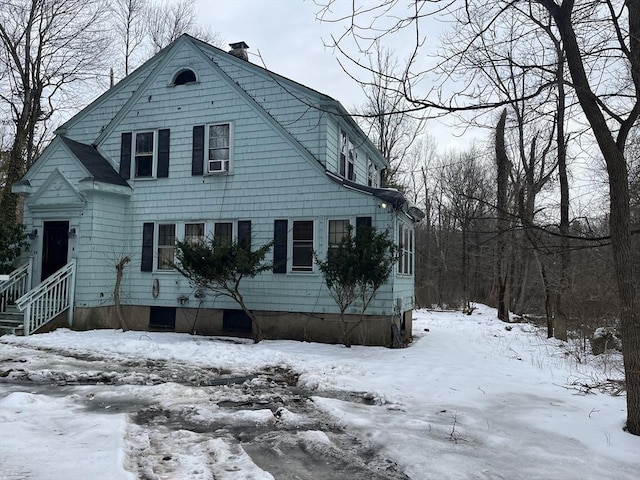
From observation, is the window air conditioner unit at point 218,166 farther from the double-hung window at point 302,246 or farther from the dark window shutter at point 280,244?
the double-hung window at point 302,246

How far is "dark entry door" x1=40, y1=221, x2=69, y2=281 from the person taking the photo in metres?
13.2

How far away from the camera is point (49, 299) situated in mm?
12219

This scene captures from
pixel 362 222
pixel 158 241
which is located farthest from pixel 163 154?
pixel 362 222

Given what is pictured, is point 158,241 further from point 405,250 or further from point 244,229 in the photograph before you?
point 405,250

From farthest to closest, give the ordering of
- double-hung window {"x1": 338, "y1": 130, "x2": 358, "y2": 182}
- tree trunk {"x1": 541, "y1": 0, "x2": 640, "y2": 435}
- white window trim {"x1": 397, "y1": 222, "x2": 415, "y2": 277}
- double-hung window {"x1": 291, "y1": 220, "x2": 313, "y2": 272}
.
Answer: double-hung window {"x1": 338, "y1": 130, "x2": 358, "y2": 182} < white window trim {"x1": 397, "y1": 222, "x2": 415, "y2": 277} < double-hung window {"x1": 291, "y1": 220, "x2": 313, "y2": 272} < tree trunk {"x1": 541, "y1": 0, "x2": 640, "y2": 435}

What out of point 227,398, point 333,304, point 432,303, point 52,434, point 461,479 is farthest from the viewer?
point 432,303

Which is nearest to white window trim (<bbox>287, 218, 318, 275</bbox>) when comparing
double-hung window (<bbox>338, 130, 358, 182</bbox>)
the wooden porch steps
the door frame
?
double-hung window (<bbox>338, 130, 358, 182</bbox>)

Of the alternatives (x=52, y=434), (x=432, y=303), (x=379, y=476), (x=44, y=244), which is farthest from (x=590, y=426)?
(x=432, y=303)

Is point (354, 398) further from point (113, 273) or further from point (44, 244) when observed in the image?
point (44, 244)

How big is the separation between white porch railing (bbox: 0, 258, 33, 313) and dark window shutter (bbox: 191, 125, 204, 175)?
5280 millimetres

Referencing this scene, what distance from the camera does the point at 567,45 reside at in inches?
208

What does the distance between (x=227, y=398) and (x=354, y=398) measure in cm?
177

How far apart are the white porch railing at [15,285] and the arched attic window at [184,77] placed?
6.60 m

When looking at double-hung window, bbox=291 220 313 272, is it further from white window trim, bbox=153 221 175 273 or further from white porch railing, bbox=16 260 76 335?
white porch railing, bbox=16 260 76 335
